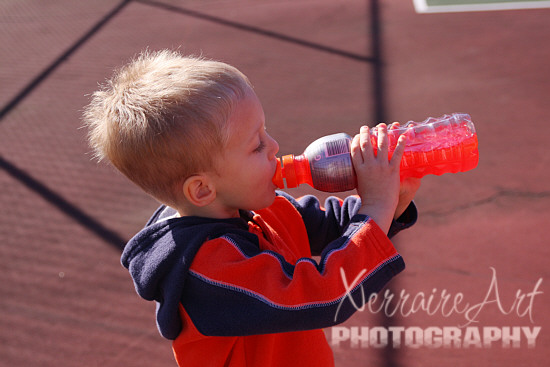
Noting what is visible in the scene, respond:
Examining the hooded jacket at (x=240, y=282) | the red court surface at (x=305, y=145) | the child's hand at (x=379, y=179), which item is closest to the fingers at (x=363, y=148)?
the child's hand at (x=379, y=179)

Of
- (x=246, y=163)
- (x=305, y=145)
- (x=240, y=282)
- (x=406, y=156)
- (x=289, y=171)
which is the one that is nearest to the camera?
(x=240, y=282)

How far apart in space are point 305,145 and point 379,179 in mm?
2431

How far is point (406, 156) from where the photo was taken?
155cm

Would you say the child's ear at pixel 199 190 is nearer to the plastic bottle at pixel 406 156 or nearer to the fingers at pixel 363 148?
the plastic bottle at pixel 406 156

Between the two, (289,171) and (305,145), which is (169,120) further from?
(305,145)

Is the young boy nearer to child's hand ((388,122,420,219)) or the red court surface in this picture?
child's hand ((388,122,420,219))

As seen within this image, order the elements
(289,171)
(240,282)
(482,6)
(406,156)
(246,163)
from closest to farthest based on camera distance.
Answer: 1. (240,282)
2. (246,163)
3. (289,171)
4. (406,156)
5. (482,6)

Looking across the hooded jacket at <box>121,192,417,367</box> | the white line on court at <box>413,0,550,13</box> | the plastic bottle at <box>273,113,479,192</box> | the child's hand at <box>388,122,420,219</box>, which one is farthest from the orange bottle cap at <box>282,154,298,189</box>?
the white line on court at <box>413,0,550,13</box>

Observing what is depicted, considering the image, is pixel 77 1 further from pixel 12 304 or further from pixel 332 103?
pixel 12 304

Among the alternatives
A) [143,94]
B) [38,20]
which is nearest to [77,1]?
[38,20]

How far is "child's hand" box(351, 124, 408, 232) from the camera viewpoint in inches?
52.2

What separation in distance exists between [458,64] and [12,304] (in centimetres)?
363

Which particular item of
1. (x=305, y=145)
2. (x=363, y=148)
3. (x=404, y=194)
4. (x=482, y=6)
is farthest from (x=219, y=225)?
(x=482, y=6)

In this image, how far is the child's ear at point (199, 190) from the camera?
1294 millimetres
